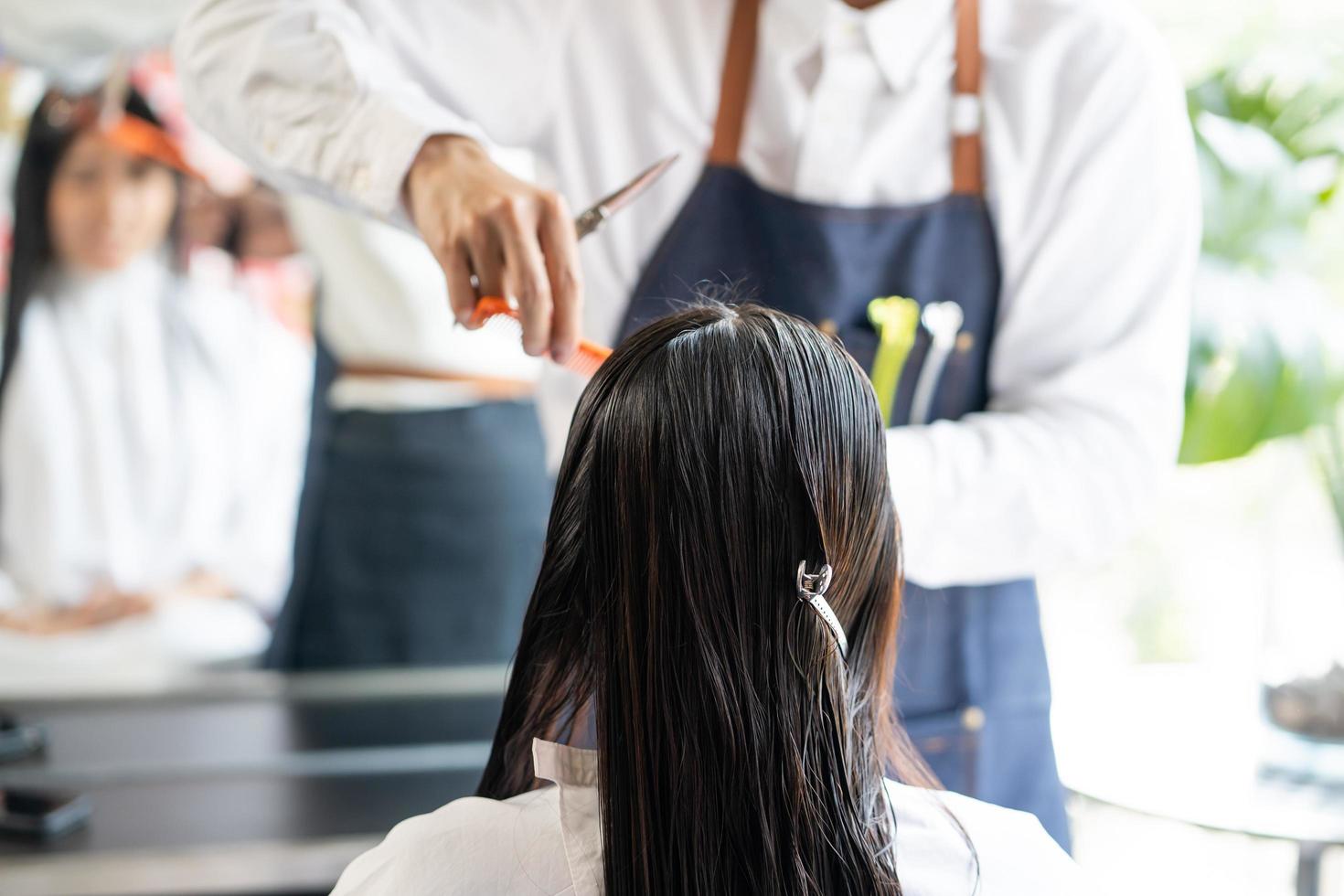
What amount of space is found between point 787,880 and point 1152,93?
73 centimetres

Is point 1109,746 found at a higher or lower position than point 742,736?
lower

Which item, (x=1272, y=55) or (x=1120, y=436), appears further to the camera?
(x=1272, y=55)

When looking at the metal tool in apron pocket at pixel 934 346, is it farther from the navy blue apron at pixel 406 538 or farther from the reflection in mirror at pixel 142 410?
the reflection in mirror at pixel 142 410

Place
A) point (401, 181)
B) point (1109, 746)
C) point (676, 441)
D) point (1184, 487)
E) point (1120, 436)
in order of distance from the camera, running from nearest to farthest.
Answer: point (676, 441)
point (401, 181)
point (1120, 436)
point (1109, 746)
point (1184, 487)

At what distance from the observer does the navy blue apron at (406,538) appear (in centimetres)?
146

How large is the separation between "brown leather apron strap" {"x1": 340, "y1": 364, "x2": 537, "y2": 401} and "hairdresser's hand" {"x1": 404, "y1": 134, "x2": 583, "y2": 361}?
69 cm

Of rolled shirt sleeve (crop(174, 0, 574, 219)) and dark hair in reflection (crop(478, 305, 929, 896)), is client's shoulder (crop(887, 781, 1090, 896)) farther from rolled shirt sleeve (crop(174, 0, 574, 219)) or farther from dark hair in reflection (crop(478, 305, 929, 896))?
rolled shirt sleeve (crop(174, 0, 574, 219))

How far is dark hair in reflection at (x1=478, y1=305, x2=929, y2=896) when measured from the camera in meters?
0.60

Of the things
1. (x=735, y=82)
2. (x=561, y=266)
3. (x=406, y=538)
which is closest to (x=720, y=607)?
(x=561, y=266)

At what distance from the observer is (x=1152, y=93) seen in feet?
3.25

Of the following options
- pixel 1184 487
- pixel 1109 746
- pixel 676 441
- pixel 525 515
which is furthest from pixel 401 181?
pixel 1184 487

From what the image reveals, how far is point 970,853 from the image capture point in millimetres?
668

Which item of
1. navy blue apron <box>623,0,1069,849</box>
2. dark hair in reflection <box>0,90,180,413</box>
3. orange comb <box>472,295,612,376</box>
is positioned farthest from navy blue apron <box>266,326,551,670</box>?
orange comb <box>472,295,612,376</box>

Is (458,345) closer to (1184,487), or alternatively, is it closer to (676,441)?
(676,441)
